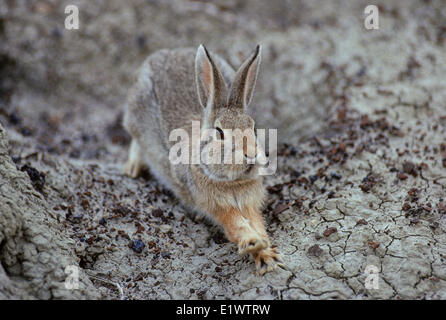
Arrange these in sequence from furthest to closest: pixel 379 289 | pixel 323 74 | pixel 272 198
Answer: pixel 323 74
pixel 272 198
pixel 379 289

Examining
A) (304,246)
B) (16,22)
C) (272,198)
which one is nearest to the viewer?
(304,246)

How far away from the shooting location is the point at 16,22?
8.37m

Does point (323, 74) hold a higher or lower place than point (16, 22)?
lower

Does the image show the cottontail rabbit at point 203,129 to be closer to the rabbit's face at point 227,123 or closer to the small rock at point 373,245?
the rabbit's face at point 227,123

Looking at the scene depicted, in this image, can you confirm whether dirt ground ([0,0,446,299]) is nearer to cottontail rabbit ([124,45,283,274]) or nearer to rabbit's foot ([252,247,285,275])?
rabbit's foot ([252,247,285,275])

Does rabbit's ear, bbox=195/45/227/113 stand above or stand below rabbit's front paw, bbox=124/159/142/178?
above

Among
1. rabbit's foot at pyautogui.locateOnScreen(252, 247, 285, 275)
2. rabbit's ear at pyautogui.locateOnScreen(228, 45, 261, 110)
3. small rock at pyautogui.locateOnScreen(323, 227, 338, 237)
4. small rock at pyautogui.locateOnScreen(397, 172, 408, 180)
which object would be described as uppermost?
rabbit's ear at pyautogui.locateOnScreen(228, 45, 261, 110)

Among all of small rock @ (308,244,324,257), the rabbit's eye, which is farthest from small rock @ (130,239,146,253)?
small rock @ (308,244,324,257)

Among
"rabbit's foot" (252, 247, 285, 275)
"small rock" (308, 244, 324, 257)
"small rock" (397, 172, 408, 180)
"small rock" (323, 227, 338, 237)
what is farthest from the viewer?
"small rock" (397, 172, 408, 180)

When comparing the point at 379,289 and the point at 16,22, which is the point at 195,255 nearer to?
the point at 379,289

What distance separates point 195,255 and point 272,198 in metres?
1.32

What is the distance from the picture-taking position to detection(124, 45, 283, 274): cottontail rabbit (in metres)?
4.73

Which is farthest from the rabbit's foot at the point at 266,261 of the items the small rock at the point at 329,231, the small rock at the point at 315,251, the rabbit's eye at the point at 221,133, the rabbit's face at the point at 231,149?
the rabbit's eye at the point at 221,133
